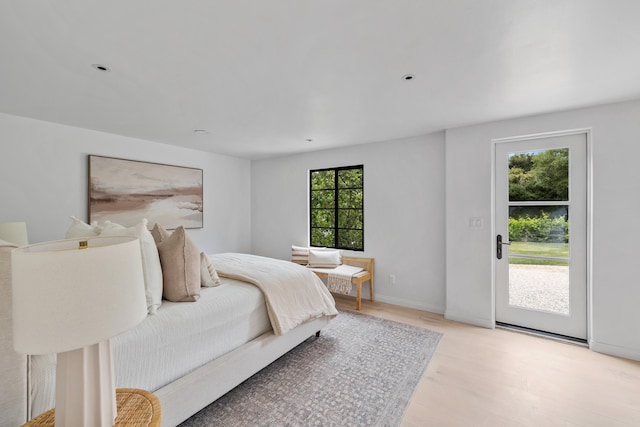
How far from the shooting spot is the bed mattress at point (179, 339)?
117cm

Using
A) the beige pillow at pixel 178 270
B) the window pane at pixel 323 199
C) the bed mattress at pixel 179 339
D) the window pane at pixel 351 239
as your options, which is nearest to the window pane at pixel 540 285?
the window pane at pixel 351 239

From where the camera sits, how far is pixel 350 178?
4.35 meters

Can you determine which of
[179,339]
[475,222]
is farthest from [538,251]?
[179,339]

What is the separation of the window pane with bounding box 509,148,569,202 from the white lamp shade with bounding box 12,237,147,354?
3651 mm

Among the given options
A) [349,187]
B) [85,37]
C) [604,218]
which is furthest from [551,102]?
[85,37]

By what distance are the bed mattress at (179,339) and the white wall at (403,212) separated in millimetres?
2260

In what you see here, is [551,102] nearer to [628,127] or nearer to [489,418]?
[628,127]

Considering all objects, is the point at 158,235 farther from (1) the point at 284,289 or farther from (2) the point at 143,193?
(2) the point at 143,193

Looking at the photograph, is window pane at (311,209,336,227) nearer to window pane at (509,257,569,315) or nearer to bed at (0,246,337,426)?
bed at (0,246,337,426)

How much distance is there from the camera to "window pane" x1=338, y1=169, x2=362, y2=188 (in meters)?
4.26

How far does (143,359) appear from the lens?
1434 mm

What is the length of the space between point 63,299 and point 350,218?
3.84 m

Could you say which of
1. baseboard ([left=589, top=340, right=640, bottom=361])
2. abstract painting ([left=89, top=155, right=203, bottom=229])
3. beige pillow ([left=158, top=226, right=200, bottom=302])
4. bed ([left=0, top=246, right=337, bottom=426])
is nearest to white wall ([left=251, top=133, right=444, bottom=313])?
baseboard ([left=589, top=340, right=640, bottom=361])

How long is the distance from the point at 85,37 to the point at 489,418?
3.42 m
